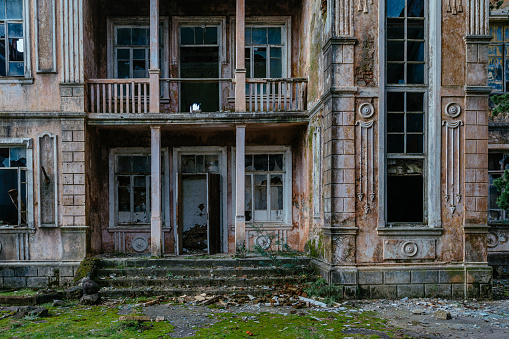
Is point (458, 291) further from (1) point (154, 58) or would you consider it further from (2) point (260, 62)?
(1) point (154, 58)

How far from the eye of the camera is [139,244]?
11.3m

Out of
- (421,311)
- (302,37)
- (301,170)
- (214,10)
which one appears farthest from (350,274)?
(214,10)

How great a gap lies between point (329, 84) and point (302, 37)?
3245mm

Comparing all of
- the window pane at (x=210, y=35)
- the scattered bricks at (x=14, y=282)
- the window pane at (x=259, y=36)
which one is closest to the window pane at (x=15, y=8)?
the window pane at (x=210, y=35)

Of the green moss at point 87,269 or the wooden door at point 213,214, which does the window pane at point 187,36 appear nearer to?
the wooden door at point 213,214

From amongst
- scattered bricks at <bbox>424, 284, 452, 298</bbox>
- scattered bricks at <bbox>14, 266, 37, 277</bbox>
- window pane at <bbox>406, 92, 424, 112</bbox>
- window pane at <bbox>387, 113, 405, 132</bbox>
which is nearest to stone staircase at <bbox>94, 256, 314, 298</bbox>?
scattered bricks at <bbox>14, 266, 37, 277</bbox>

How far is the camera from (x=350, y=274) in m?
8.34

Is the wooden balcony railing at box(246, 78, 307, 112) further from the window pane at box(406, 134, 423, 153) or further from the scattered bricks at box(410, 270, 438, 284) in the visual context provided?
the scattered bricks at box(410, 270, 438, 284)

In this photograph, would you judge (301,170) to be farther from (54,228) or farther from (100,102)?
(54,228)

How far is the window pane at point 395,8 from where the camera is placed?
28.5 ft

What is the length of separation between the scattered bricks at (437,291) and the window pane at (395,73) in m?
4.35

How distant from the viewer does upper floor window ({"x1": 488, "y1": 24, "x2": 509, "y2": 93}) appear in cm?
1129

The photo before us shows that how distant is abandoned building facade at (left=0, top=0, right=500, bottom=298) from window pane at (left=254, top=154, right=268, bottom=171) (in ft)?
0.19

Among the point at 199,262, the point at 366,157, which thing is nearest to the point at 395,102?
the point at 366,157
